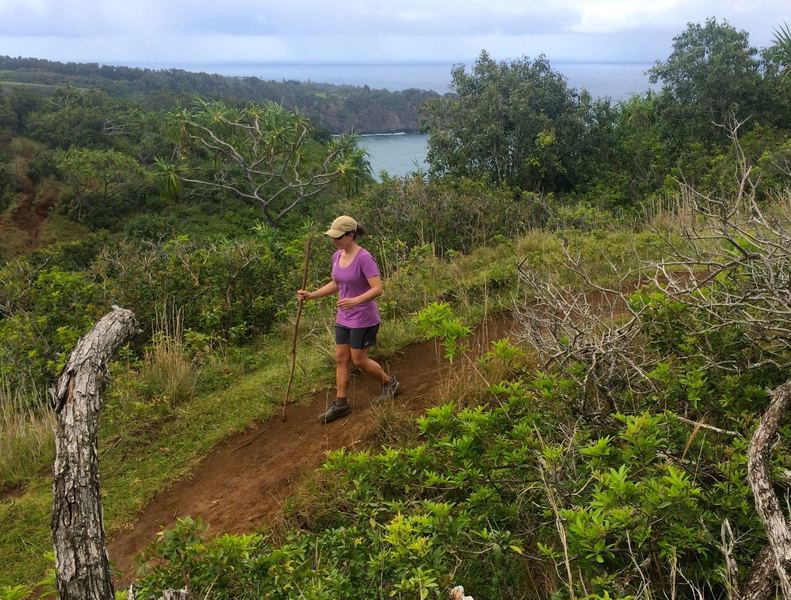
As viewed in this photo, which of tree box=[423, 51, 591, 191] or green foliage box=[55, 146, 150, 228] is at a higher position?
tree box=[423, 51, 591, 191]

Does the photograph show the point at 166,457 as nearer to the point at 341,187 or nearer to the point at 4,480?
the point at 4,480

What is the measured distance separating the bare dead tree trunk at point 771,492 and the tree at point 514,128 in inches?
587

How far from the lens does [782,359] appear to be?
9.26ft

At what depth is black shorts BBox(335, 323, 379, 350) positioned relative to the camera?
14.9 feet

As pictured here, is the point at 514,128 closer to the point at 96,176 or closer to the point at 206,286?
the point at 206,286

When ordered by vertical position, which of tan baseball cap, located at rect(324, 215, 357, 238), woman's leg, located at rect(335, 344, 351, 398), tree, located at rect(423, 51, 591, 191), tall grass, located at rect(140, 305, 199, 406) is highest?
tree, located at rect(423, 51, 591, 191)

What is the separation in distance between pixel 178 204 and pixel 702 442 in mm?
31062

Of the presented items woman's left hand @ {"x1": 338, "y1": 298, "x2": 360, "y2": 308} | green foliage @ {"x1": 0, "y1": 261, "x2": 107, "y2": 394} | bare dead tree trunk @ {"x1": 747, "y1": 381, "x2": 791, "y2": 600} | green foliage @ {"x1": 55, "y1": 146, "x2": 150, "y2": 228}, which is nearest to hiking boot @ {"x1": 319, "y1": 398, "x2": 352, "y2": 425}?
woman's left hand @ {"x1": 338, "y1": 298, "x2": 360, "y2": 308}

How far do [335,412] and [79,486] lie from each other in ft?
8.65

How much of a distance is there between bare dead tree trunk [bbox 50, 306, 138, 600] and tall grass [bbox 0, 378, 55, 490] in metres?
2.84

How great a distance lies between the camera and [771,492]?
1.90 m

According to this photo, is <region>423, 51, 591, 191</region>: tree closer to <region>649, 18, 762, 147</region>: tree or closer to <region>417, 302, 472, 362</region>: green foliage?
<region>649, 18, 762, 147</region>: tree

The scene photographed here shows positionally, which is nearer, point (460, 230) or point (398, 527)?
point (398, 527)

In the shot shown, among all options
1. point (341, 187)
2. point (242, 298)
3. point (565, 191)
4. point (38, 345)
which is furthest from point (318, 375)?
point (341, 187)
